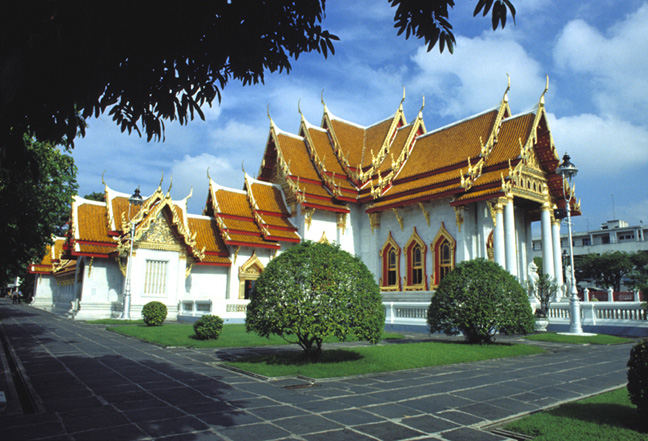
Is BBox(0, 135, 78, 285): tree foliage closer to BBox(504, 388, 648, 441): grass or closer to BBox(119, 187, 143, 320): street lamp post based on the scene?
BBox(119, 187, 143, 320): street lamp post

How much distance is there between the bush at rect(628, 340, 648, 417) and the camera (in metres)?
4.31

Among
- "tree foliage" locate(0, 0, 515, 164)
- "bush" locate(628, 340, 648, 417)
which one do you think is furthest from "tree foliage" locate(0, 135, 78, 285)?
"bush" locate(628, 340, 648, 417)

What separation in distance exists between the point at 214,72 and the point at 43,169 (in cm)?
1544

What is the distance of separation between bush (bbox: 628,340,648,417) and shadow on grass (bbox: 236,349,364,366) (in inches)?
200

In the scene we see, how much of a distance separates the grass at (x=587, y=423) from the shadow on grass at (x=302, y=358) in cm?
423

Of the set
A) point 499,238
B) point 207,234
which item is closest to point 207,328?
point 207,234

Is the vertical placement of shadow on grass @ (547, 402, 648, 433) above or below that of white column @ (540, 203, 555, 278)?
below

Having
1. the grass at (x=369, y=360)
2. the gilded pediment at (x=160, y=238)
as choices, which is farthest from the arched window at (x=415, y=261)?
the grass at (x=369, y=360)

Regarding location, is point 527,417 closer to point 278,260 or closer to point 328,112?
point 278,260

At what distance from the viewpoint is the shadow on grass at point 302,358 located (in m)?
8.59

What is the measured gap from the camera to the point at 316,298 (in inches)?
320

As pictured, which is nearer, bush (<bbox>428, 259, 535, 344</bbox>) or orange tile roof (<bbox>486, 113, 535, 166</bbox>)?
bush (<bbox>428, 259, 535, 344</bbox>)

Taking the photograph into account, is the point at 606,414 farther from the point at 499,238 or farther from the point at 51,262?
the point at 51,262

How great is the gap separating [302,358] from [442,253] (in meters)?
17.2
